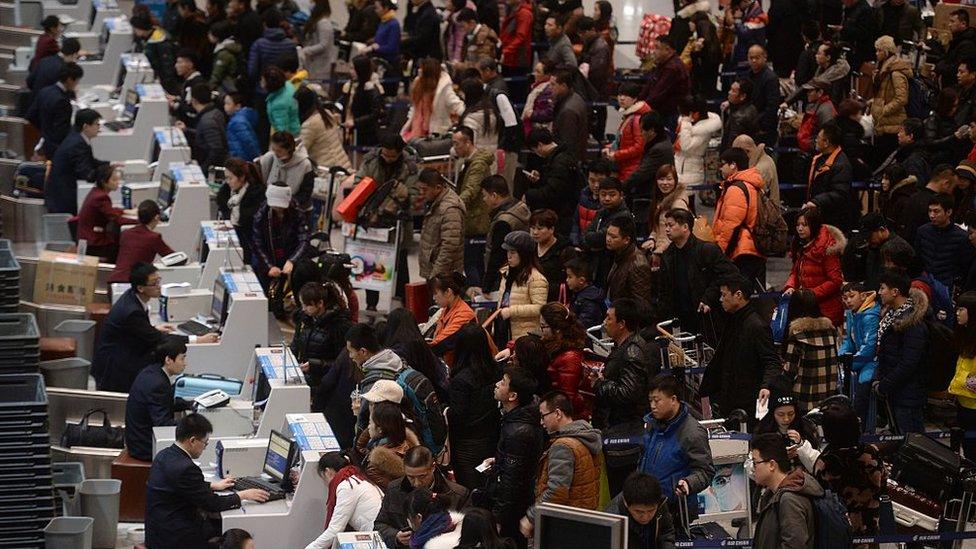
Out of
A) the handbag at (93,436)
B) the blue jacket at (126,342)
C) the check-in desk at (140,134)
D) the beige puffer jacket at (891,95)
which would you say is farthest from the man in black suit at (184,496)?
the check-in desk at (140,134)

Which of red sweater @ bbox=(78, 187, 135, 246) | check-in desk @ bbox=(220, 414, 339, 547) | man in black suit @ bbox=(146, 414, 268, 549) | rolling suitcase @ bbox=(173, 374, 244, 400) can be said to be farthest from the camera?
red sweater @ bbox=(78, 187, 135, 246)

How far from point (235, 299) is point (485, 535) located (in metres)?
4.07

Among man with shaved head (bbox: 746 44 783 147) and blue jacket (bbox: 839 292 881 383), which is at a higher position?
man with shaved head (bbox: 746 44 783 147)

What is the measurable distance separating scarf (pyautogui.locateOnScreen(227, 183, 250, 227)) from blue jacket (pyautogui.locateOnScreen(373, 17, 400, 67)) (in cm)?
411

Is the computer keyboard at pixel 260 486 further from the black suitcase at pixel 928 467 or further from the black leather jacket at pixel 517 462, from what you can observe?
the black suitcase at pixel 928 467

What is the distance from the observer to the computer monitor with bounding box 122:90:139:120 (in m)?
16.3

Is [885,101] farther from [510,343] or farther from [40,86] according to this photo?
[40,86]

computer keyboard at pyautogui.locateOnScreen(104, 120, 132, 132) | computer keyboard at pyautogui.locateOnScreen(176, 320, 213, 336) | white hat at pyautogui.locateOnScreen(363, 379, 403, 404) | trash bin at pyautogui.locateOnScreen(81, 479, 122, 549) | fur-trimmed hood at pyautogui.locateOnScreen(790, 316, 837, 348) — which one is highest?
fur-trimmed hood at pyautogui.locateOnScreen(790, 316, 837, 348)

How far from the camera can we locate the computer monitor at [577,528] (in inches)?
268

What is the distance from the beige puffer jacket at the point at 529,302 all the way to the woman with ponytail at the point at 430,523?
8.11ft

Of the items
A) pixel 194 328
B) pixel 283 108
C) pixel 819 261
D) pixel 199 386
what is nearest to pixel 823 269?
pixel 819 261

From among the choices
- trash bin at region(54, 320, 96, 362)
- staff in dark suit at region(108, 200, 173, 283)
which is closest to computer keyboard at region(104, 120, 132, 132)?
staff in dark suit at region(108, 200, 173, 283)

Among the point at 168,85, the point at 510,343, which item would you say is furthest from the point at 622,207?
the point at 168,85

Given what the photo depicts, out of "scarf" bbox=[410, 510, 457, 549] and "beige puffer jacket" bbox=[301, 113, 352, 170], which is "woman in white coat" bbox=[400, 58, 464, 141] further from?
"scarf" bbox=[410, 510, 457, 549]
